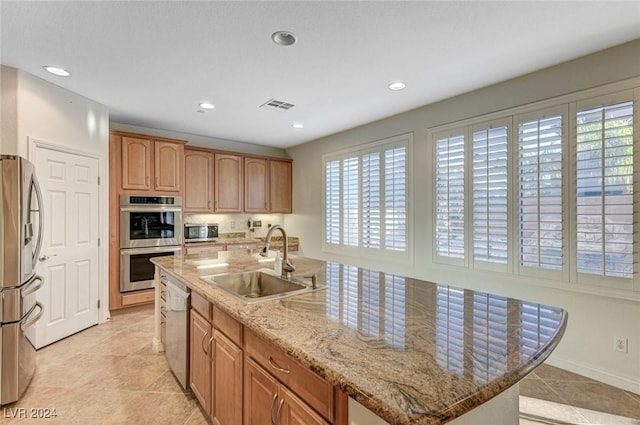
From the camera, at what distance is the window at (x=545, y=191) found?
2.34 meters

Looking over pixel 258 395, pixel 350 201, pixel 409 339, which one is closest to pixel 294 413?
pixel 258 395

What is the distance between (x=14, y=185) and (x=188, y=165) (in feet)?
8.91

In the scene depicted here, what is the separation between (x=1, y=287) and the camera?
209cm

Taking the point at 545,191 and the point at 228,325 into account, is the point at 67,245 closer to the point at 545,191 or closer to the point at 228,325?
the point at 228,325

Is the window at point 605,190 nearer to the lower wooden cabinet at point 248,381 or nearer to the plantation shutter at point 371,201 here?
the plantation shutter at point 371,201

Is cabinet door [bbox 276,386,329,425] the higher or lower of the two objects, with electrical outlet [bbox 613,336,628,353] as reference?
higher

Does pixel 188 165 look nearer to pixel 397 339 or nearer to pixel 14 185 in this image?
pixel 14 185

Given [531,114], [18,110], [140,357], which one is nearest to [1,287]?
[140,357]

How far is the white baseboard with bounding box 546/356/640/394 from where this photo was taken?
234cm

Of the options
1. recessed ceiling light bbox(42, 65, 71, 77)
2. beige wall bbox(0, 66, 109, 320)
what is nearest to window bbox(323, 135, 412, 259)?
beige wall bbox(0, 66, 109, 320)

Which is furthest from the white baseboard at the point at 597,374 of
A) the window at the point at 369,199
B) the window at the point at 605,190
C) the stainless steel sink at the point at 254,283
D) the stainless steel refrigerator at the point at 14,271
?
the stainless steel refrigerator at the point at 14,271

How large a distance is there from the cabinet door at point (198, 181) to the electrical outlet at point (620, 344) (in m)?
4.92

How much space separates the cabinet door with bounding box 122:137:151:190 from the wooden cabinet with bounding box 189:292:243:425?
274 centimetres

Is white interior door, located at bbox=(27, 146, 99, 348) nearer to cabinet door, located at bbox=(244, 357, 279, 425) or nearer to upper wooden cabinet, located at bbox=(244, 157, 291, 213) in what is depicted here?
upper wooden cabinet, located at bbox=(244, 157, 291, 213)
